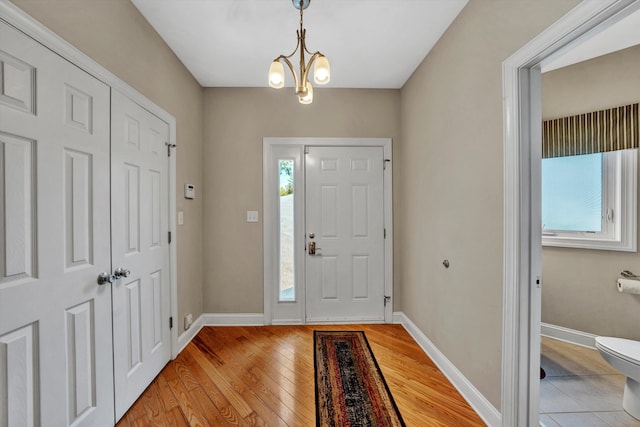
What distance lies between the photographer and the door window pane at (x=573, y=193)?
240 cm

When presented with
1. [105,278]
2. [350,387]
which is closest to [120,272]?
[105,278]

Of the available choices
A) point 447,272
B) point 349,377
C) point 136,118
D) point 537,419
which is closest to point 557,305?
point 447,272

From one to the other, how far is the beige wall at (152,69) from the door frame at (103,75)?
4 cm

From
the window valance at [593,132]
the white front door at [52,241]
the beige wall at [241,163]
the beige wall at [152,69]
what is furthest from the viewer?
the beige wall at [241,163]

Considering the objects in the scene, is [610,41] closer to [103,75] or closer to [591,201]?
[591,201]

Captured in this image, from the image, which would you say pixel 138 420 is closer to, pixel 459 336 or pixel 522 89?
pixel 459 336

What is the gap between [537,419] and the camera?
1325 mm

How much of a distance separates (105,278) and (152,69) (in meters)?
1.49

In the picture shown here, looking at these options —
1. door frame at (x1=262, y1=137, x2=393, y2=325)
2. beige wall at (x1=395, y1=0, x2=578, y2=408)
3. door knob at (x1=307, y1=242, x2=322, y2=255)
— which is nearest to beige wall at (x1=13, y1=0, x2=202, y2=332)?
door frame at (x1=262, y1=137, x2=393, y2=325)

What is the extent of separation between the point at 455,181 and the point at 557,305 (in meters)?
1.84

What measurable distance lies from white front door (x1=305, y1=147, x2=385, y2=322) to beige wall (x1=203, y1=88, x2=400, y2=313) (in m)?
0.39

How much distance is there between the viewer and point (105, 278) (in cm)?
144

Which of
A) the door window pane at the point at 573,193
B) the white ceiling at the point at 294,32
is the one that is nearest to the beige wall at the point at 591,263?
the door window pane at the point at 573,193

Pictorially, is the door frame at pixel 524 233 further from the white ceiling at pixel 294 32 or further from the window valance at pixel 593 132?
the window valance at pixel 593 132
